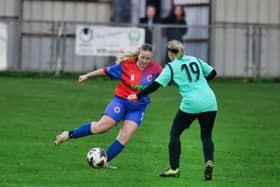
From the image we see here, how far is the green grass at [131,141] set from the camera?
1254cm

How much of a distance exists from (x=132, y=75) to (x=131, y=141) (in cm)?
323

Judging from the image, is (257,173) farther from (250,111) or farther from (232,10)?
(232,10)

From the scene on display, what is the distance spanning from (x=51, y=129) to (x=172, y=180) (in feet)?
19.4

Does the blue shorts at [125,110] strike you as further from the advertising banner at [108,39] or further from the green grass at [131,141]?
the advertising banner at [108,39]

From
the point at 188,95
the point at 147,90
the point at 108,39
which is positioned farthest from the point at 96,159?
the point at 108,39

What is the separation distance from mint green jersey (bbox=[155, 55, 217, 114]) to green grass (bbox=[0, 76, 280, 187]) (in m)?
0.88

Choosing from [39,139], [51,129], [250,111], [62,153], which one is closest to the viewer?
[62,153]

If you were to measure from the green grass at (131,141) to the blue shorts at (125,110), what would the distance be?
2.12 ft

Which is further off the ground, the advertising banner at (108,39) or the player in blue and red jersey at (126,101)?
the advertising banner at (108,39)

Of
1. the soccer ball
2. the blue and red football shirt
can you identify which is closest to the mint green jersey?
the blue and red football shirt

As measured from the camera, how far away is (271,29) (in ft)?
101

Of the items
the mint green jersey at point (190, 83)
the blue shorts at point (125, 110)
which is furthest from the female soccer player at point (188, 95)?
the blue shorts at point (125, 110)

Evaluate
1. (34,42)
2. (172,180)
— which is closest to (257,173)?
(172,180)

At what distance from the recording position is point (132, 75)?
1360 cm
